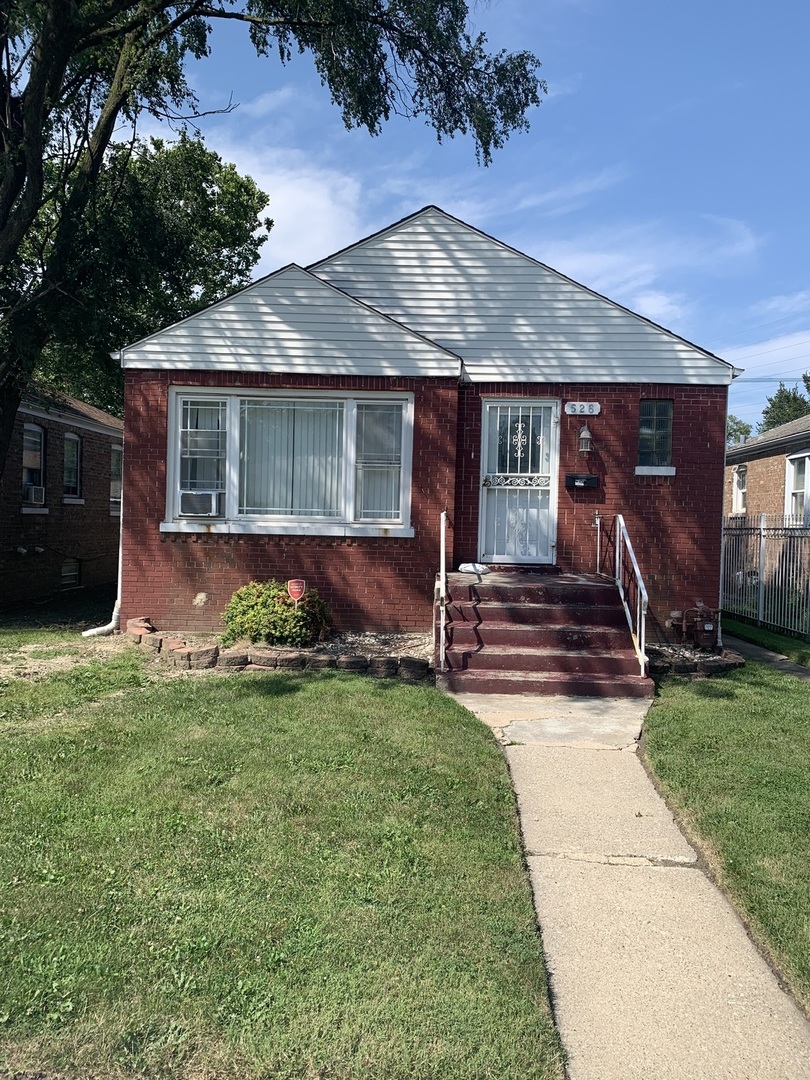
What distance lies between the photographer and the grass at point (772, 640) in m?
10.4

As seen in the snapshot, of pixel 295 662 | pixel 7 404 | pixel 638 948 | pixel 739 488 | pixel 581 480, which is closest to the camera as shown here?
pixel 638 948

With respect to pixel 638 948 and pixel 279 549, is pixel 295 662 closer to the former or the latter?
pixel 279 549

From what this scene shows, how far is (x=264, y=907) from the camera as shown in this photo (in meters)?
3.34

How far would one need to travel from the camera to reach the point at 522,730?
6.58m

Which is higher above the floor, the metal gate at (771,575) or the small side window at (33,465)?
the small side window at (33,465)

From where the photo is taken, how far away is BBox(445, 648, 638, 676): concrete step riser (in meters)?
8.10

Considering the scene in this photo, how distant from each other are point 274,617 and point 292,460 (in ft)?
7.67

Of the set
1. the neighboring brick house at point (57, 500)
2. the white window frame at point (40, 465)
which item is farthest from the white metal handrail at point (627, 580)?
the white window frame at point (40, 465)

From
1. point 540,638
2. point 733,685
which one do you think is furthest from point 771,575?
point 540,638

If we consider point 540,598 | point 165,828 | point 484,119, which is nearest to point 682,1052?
point 165,828

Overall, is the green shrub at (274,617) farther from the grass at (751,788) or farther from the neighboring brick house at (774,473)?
the neighboring brick house at (774,473)

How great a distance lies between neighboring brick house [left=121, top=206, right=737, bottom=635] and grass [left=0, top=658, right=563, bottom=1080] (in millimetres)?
4153

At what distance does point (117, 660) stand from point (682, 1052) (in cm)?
709

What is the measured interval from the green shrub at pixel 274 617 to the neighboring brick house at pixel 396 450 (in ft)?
2.33
